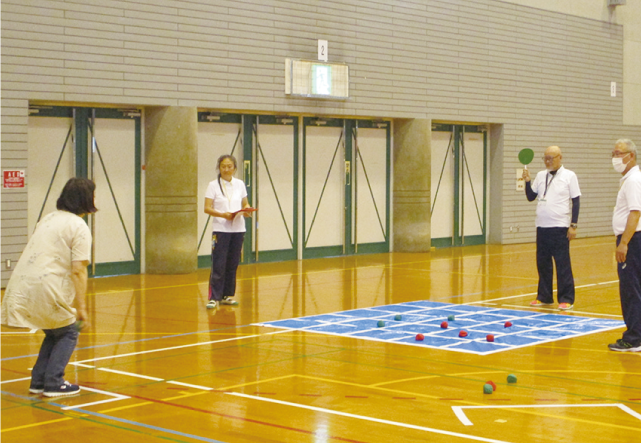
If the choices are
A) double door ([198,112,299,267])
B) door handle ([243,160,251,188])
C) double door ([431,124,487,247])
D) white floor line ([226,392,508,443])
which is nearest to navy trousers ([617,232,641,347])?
white floor line ([226,392,508,443])

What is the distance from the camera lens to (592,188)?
2523 centimetres

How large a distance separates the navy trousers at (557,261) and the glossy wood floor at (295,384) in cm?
32

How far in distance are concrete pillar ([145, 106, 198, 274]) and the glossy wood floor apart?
Answer: 3149 millimetres

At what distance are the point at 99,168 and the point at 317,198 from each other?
5196 mm

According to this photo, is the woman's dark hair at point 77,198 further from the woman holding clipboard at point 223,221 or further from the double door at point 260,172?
the double door at point 260,172

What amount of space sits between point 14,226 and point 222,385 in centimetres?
759

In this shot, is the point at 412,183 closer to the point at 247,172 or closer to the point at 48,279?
the point at 247,172

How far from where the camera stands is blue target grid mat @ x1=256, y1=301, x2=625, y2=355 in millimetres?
9180

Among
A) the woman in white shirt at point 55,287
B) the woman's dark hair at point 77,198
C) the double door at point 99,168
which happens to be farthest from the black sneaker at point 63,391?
the double door at point 99,168

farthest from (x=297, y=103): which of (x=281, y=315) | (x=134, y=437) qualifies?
(x=134, y=437)

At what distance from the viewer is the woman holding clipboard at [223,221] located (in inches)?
458

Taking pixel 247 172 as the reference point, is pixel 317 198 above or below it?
below

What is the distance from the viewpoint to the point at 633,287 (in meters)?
8.66

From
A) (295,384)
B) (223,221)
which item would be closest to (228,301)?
(223,221)
